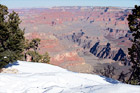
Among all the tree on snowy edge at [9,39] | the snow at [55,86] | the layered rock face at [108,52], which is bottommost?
the layered rock face at [108,52]

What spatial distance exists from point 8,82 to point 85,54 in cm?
12570

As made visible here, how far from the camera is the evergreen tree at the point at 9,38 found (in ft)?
52.6

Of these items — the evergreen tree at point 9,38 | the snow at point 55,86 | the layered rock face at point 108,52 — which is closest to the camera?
the snow at point 55,86

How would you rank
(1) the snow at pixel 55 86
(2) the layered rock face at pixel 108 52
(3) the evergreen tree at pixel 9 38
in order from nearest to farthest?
1. (1) the snow at pixel 55 86
2. (3) the evergreen tree at pixel 9 38
3. (2) the layered rock face at pixel 108 52

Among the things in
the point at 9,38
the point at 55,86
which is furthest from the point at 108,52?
the point at 55,86

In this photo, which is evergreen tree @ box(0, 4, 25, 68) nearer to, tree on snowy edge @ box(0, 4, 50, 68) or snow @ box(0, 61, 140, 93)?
tree on snowy edge @ box(0, 4, 50, 68)

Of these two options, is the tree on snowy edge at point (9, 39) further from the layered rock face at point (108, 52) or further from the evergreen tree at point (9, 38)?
the layered rock face at point (108, 52)

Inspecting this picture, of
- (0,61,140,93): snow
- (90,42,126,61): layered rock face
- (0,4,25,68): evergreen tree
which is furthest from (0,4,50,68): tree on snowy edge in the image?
(90,42,126,61): layered rock face

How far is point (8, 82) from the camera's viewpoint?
11.5 metres

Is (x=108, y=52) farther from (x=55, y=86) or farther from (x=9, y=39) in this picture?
(x=55, y=86)

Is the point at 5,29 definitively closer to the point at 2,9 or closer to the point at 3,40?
the point at 3,40

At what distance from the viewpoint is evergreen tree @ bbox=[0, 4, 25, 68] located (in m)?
16.0

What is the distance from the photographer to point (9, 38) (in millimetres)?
16531

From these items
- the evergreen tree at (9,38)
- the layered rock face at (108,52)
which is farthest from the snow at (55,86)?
the layered rock face at (108,52)
